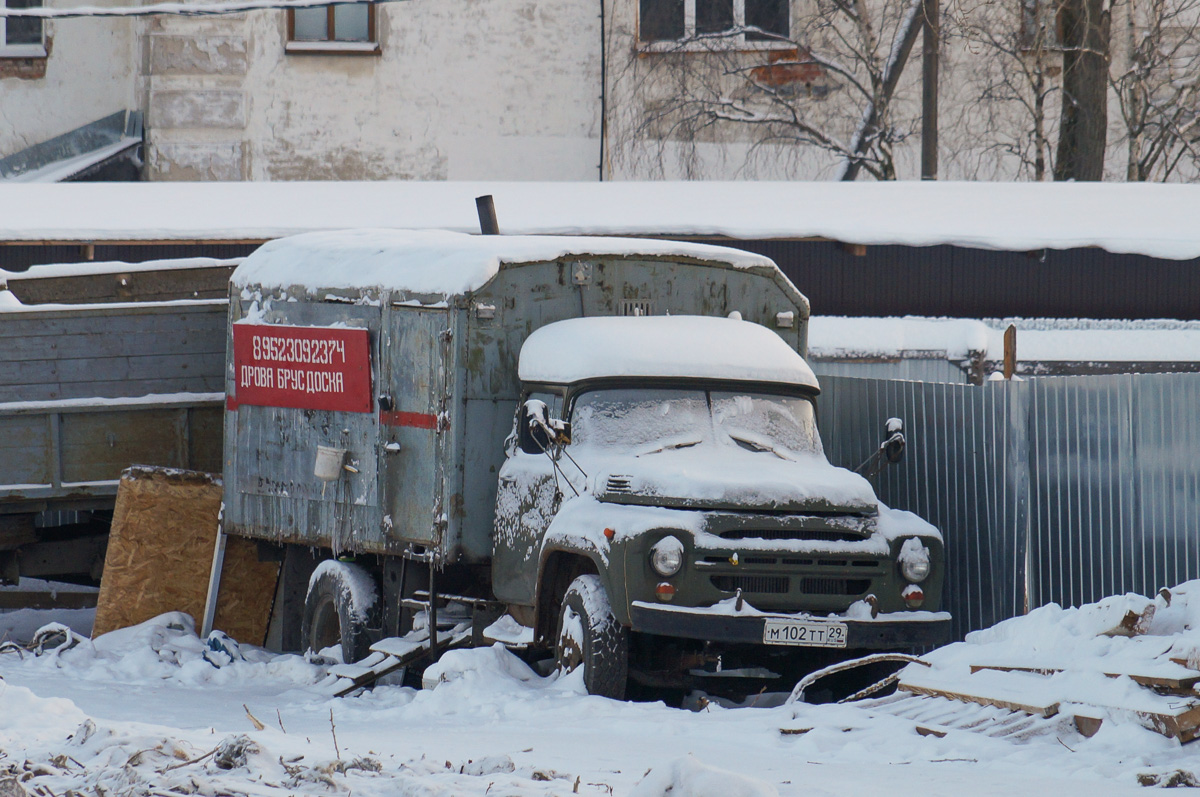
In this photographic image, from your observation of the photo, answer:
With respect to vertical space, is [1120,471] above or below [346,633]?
above

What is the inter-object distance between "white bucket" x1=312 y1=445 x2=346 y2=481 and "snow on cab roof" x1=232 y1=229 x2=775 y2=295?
1093 mm

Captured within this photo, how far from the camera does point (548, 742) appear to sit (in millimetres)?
7387

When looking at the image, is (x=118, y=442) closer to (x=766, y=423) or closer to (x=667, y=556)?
(x=766, y=423)

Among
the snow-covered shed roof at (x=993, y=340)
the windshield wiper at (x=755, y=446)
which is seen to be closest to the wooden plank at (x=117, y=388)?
the windshield wiper at (x=755, y=446)

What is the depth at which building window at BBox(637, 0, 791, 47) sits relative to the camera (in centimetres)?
2445

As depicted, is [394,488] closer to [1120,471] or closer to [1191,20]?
[1120,471]

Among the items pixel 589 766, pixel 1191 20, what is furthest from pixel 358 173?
pixel 589 766

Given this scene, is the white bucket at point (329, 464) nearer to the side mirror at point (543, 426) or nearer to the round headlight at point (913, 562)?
the side mirror at point (543, 426)

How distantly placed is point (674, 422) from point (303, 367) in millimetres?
3015

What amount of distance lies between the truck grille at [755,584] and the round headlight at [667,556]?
10.1 inches

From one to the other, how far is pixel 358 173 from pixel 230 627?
44.1 ft

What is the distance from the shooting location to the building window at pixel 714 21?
80.2ft

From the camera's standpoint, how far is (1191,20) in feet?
82.0

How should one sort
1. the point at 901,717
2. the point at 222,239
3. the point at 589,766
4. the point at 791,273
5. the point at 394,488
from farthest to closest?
the point at 791,273 → the point at 222,239 → the point at 394,488 → the point at 901,717 → the point at 589,766
